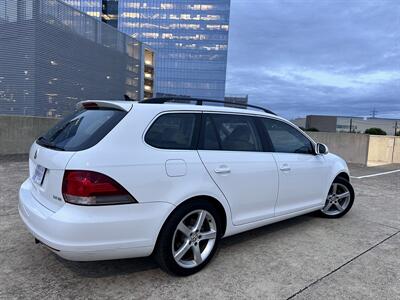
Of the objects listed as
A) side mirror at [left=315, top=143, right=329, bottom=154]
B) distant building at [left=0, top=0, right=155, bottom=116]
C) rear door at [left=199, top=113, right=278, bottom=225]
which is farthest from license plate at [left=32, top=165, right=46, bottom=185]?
distant building at [left=0, top=0, right=155, bottom=116]

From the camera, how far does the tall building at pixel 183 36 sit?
105938 mm

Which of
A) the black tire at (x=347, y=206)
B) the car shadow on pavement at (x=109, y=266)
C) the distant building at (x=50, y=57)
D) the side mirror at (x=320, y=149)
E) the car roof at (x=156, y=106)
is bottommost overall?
the car shadow on pavement at (x=109, y=266)

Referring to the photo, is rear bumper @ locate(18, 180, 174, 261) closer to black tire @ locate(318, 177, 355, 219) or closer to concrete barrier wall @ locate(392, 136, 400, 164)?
black tire @ locate(318, 177, 355, 219)

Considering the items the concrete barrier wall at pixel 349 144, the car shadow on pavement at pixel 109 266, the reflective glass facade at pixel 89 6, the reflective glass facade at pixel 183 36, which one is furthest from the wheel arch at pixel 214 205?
the reflective glass facade at pixel 89 6

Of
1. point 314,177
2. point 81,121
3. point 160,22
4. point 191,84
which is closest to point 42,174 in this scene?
point 81,121

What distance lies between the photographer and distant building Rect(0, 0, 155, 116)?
1060 inches

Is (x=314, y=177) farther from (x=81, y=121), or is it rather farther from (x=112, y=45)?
(x=112, y=45)

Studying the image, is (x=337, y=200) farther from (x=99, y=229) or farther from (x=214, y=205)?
(x=99, y=229)

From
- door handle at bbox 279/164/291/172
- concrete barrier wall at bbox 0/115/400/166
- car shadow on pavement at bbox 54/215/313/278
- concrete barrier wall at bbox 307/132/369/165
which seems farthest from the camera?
concrete barrier wall at bbox 307/132/369/165

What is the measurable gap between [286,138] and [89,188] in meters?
2.66

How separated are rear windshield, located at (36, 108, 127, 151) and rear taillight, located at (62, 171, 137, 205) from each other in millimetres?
238

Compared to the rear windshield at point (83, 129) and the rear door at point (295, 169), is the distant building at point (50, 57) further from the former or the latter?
the rear door at point (295, 169)

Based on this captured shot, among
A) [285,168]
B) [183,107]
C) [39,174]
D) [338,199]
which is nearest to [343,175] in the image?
[338,199]

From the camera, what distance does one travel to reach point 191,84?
106 meters
